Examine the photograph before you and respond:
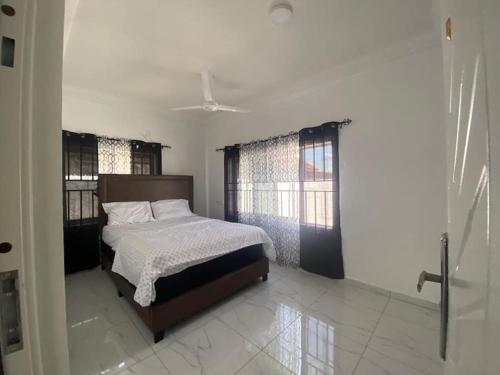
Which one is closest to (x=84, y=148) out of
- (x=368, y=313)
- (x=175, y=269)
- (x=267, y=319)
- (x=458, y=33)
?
(x=175, y=269)

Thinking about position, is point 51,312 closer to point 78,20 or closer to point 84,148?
point 78,20

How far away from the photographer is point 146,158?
3.69 metres

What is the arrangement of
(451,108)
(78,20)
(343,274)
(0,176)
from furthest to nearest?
(343,274) < (78,20) < (451,108) < (0,176)

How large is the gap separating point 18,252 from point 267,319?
6.52 ft

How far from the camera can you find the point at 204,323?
1.86 m

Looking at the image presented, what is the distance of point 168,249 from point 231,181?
7.17ft

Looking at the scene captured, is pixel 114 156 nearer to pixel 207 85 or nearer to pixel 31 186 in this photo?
pixel 207 85

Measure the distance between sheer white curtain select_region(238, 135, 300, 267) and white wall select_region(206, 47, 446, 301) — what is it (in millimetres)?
631

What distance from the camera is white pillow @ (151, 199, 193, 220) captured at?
340cm

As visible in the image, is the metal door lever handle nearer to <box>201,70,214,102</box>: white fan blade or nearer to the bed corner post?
the bed corner post

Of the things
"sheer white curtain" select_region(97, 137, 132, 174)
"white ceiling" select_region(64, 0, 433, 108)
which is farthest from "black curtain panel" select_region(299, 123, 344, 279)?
"sheer white curtain" select_region(97, 137, 132, 174)

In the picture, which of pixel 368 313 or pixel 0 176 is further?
pixel 368 313

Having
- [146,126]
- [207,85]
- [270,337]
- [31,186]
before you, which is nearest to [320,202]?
[270,337]

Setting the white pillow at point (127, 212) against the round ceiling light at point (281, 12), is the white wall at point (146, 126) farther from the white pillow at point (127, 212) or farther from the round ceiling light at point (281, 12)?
the round ceiling light at point (281, 12)
